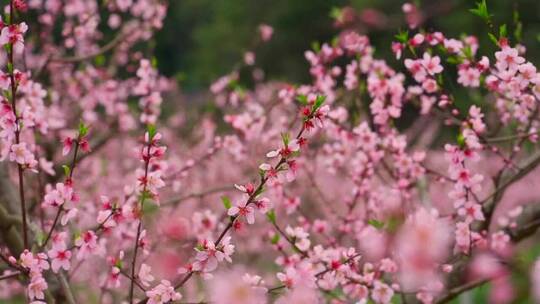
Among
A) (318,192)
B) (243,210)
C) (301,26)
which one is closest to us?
(243,210)

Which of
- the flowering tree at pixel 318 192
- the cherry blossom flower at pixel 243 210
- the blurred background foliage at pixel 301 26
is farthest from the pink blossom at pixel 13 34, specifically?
the blurred background foliage at pixel 301 26

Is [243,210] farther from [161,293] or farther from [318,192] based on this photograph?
[318,192]

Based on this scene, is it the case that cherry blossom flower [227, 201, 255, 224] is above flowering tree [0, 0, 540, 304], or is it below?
Result: below

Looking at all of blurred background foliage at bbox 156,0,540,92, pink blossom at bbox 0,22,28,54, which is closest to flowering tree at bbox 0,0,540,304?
pink blossom at bbox 0,22,28,54

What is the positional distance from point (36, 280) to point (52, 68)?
5.17m

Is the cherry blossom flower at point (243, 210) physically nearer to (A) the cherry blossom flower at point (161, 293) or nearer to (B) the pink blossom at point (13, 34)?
(A) the cherry blossom flower at point (161, 293)

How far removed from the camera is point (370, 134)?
4.21 metres

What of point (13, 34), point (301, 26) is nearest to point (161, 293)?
point (13, 34)

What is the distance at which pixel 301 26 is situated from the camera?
21.4 m

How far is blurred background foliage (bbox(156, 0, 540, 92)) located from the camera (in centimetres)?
1639

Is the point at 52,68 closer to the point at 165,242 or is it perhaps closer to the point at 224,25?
the point at 165,242

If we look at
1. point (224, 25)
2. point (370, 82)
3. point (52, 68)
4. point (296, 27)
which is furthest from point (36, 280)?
point (224, 25)

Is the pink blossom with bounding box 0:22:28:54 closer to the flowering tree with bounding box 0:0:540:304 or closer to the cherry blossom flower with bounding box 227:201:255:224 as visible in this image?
the flowering tree with bounding box 0:0:540:304

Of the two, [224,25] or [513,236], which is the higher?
[224,25]
